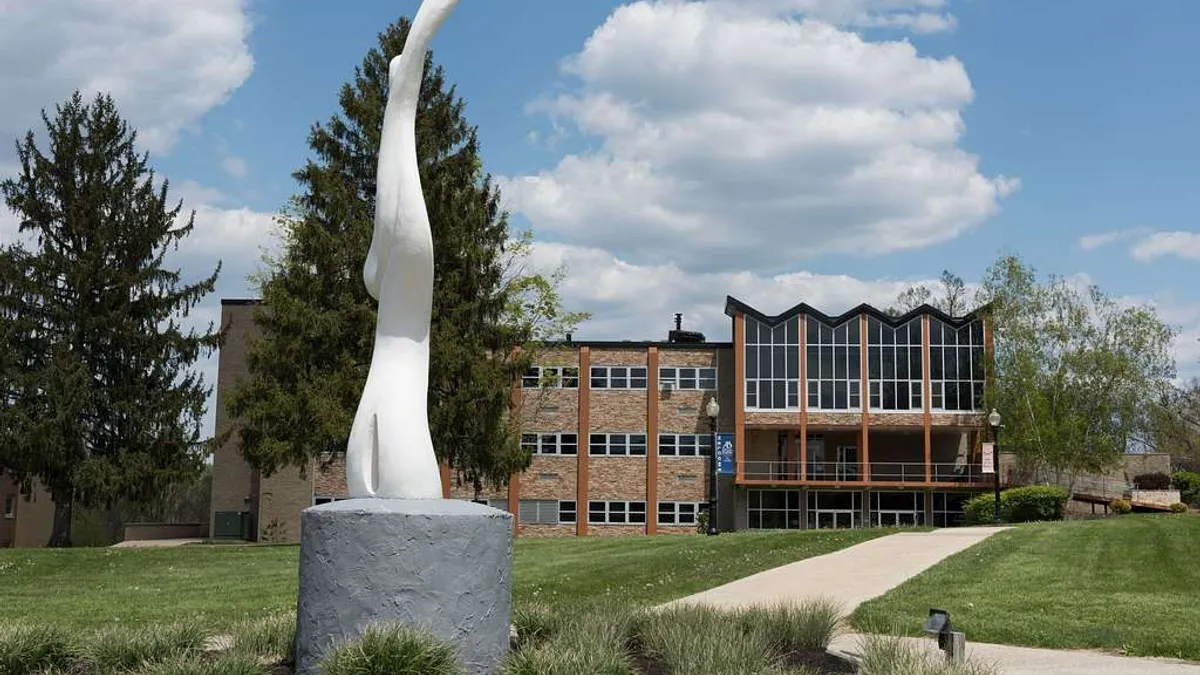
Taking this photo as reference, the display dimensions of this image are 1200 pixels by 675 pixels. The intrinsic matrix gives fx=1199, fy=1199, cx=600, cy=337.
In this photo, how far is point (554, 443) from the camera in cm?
5062

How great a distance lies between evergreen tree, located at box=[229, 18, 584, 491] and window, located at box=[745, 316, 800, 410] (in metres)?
19.0

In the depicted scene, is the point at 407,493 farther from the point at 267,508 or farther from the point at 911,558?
the point at 267,508

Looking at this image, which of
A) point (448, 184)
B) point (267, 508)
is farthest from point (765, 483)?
point (448, 184)

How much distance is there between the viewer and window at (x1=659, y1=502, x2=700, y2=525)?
4988 cm

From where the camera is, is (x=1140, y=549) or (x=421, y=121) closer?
(x=1140, y=549)

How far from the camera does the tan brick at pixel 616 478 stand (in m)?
50.1

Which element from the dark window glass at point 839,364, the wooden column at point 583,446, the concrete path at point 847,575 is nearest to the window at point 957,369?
the dark window glass at point 839,364

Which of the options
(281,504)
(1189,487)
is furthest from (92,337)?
(1189,487)

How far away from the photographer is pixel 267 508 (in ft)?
154

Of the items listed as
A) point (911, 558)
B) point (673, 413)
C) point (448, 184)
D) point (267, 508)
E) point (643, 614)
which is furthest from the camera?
point (673, 413)

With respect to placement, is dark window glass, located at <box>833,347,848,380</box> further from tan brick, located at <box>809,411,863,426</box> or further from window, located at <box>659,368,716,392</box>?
window, located at <box>659,368,716,392</box>

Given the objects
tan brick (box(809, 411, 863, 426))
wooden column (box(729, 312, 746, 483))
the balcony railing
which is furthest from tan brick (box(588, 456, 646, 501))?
tan brick (box(809, 411, 863, 426))

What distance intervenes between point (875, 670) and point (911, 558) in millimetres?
15214

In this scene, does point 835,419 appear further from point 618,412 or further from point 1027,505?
point 1027,505
